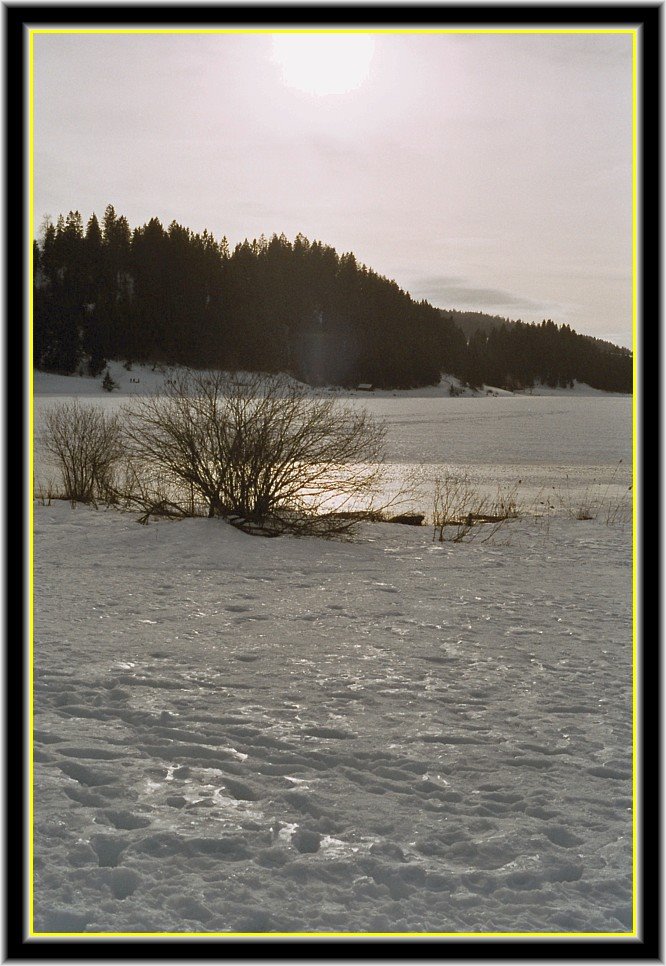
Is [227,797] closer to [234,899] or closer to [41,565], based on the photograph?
[234,899]

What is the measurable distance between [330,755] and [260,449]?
7.12 metres

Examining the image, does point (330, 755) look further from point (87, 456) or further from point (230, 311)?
point (230, 311)

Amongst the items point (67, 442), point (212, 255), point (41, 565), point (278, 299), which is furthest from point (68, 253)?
point (41, 565)

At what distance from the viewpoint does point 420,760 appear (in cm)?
456

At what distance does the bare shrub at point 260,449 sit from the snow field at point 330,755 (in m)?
2.73

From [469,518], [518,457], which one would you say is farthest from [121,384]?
[469,518]

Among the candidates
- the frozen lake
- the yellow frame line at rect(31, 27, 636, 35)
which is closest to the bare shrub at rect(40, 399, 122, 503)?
the frozen lake

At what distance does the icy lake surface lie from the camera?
11.0ft

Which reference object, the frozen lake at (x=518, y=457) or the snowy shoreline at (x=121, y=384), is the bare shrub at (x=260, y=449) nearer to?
the frozen lake at (x=518, y=457)

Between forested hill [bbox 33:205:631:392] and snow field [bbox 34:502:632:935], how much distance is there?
63.7m

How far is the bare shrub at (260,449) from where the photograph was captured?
11.4 m

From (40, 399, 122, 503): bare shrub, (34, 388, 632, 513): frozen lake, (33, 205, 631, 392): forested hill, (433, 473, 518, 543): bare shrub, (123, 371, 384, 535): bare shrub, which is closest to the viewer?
(123, 371, 384, 535): bare shrub

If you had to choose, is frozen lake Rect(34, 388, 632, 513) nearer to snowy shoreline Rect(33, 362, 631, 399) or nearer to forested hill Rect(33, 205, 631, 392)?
snowy shoreline Rect(33, 362, 631, 399)

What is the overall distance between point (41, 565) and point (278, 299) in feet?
326
